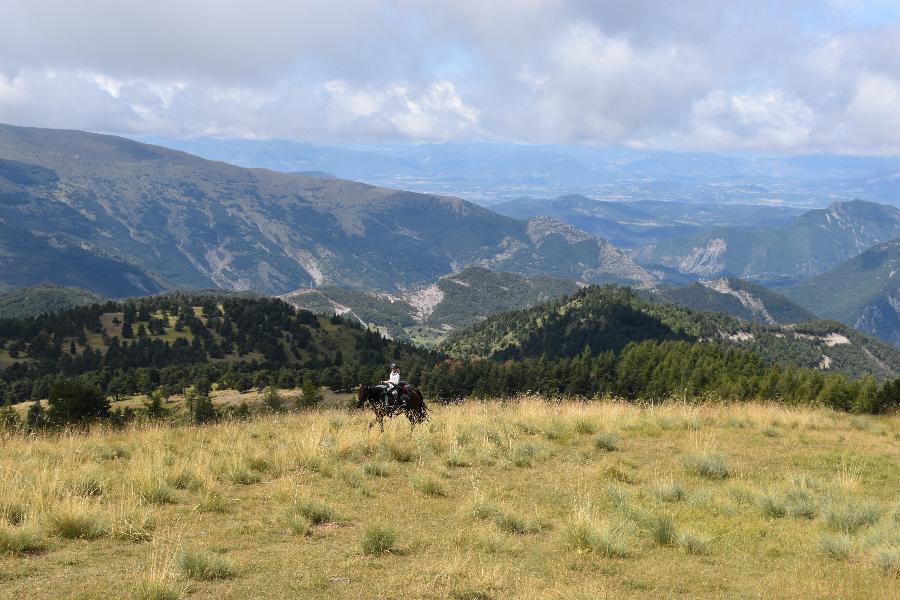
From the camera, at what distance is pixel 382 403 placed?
57.2ft

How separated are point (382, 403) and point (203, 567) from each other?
30.6ft

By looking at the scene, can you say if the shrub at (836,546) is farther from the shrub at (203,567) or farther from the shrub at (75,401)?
the shrub at (75,401)

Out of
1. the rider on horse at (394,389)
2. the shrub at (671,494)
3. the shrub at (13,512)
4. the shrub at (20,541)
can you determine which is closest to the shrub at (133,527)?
the shrub at (20,541)

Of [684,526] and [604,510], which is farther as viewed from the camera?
[604,510]

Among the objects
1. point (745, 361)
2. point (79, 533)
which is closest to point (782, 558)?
point (79, 533)

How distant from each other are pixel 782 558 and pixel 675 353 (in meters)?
117

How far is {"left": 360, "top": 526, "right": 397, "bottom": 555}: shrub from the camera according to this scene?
9.39 meters

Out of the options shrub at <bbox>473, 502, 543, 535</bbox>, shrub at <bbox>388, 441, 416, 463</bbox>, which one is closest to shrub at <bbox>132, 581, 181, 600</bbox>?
shrub at <bbox>473, 502, 543, 535</bbox>

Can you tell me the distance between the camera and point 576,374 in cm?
12412

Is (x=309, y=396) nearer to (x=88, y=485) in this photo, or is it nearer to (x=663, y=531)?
(x=88, y=485)

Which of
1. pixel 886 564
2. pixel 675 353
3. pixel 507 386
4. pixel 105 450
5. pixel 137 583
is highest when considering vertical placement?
pixel 886 564

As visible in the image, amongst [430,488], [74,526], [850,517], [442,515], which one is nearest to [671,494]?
[850,517]

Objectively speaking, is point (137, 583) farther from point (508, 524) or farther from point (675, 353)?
point (675, 353)

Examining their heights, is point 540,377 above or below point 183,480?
below
